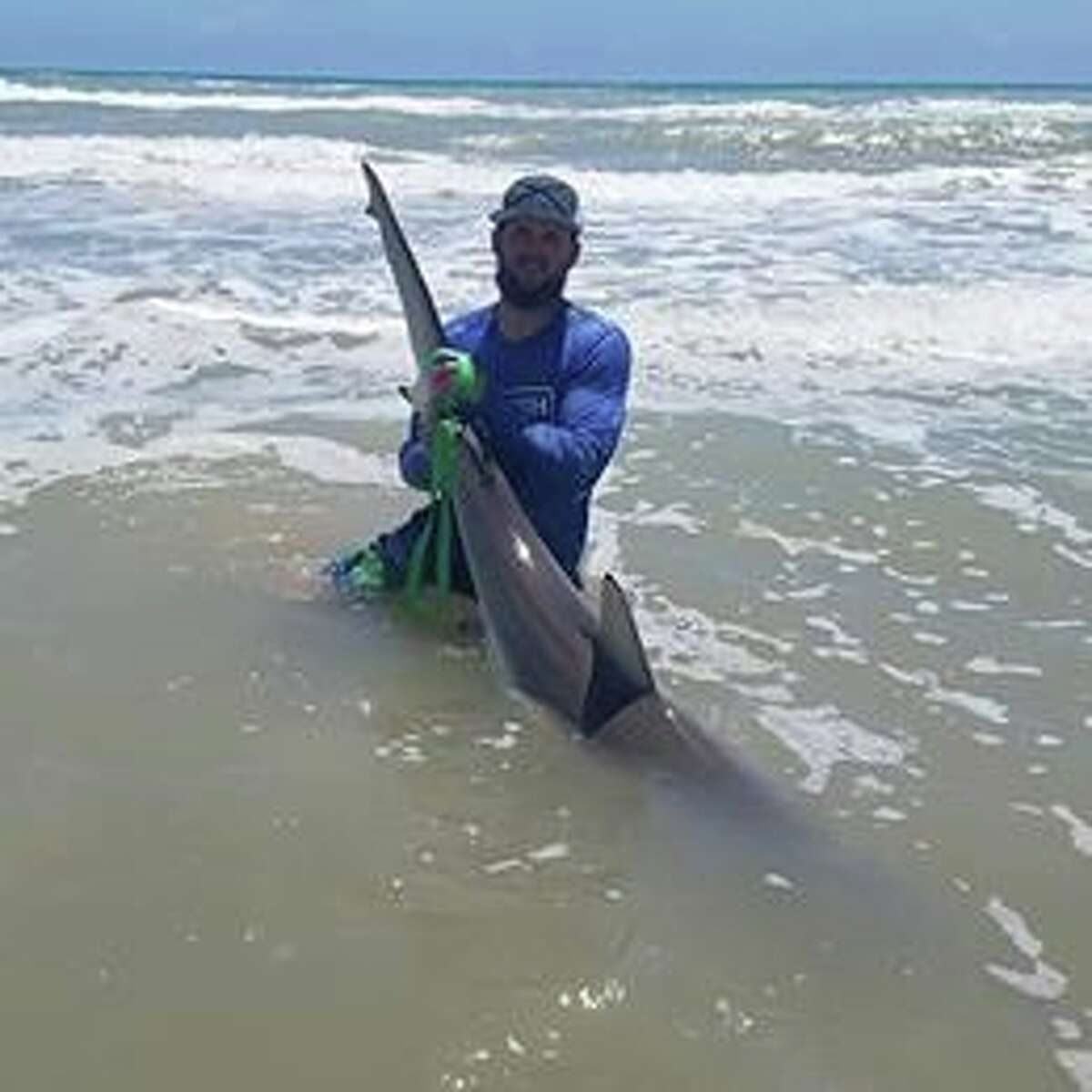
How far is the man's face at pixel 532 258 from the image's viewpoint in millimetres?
5172

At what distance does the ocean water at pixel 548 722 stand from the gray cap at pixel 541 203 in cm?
122

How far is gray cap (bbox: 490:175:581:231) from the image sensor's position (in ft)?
16.8

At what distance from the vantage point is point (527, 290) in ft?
17.5

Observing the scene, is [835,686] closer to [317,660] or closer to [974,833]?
[974,833]

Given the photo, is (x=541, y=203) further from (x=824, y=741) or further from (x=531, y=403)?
(x=824, y=741)

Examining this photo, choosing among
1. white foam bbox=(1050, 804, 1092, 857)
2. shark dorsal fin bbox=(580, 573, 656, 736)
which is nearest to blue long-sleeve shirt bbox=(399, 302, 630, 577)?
shark dorsal fin bbox=(580, 573, 656, 736)

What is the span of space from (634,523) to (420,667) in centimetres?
176

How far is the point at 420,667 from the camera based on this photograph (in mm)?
5398

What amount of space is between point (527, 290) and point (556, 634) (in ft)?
3.35

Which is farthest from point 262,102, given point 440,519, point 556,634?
point 556,634

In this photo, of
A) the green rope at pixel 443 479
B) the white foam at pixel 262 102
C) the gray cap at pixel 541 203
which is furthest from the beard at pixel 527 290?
the white foam at pixel 262 102

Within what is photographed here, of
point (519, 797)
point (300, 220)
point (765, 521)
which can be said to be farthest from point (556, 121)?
point (519, 797)

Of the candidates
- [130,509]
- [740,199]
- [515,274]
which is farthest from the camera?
[740,199]

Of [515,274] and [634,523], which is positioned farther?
[634,523]
